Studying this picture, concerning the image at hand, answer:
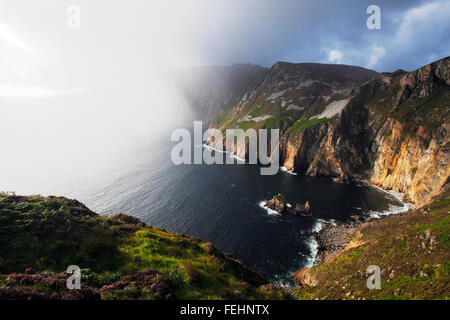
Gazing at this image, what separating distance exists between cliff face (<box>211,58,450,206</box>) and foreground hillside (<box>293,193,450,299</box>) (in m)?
28.0

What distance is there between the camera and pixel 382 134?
82.2 meters


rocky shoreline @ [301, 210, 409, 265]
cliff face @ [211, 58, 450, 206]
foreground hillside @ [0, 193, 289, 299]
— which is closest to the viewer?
foreground hillside @ [0, 193, 289, 299]

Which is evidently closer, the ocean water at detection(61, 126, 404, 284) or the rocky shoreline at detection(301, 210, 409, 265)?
the rocky shoreline at detection(301, 210, 409, 265)

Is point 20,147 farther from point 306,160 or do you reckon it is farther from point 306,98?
point 306,98

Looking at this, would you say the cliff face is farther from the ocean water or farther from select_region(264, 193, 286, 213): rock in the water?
select_region(264, 193, 286, 213): rock in the water

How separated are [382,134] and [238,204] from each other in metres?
71.4

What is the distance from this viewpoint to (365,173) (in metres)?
80.8

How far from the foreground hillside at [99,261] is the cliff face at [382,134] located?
6534 cm

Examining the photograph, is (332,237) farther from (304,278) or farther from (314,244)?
(304,278)

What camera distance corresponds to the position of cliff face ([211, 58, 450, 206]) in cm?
5750

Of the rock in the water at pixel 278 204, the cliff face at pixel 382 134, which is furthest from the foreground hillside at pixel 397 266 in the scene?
the cliff face at pixel 382 134

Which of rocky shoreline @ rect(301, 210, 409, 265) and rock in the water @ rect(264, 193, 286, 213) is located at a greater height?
rock in the water @ rect(264, 193, 286, 213)

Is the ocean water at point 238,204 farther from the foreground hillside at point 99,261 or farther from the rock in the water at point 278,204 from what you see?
the foreground hillside at point 99,261

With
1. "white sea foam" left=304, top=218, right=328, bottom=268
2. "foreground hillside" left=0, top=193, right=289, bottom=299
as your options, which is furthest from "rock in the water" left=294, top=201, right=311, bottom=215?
"foreground hillside" left=0, top=193, right=289, bottom=299
